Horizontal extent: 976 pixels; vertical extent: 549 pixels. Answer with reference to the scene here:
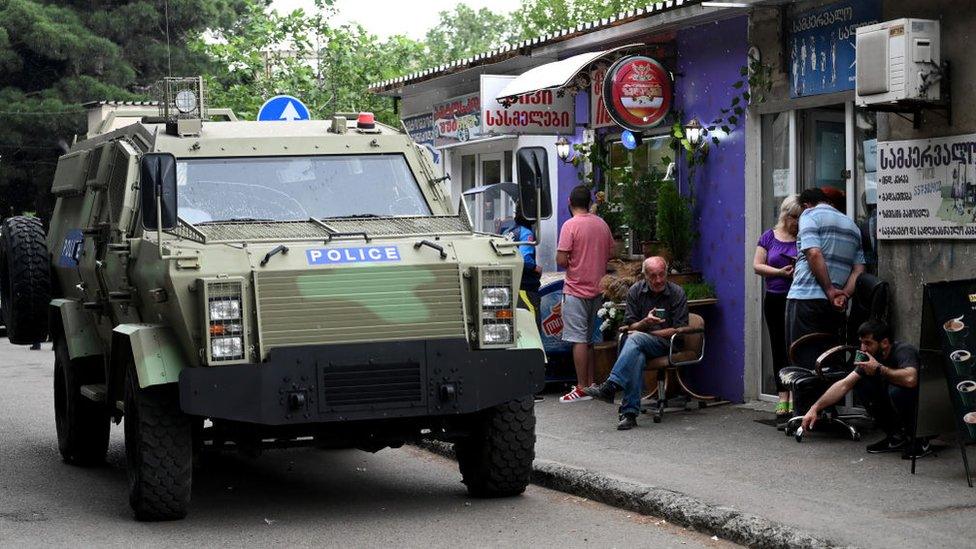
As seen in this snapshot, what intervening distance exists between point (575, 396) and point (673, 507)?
511cm

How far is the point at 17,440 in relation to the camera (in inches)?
486

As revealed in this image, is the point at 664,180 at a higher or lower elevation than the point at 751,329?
higher

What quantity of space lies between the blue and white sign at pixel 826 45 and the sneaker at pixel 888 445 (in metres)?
2.87

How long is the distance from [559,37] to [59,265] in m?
5.61

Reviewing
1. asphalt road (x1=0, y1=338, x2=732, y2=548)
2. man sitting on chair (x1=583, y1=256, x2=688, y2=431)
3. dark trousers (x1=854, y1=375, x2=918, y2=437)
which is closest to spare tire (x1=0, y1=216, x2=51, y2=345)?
asphalt road (x1=0, y1=338, x2=732, y2=548)

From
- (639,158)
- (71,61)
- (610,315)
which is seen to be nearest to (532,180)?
(610,315)

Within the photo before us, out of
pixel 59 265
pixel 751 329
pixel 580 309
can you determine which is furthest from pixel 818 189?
pixel 59 265

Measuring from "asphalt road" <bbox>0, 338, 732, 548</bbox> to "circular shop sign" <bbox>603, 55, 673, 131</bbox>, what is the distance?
3718 mm

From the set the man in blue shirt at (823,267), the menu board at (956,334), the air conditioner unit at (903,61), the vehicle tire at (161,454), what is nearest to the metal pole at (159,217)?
the vehicle tire at (161,454)

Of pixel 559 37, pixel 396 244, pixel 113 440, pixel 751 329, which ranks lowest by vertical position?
pixel 113 440

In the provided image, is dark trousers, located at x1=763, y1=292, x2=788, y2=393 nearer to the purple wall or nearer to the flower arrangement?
the purple wall

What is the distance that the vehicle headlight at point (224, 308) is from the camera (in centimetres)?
795

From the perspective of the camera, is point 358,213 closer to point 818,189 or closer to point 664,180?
point 818,189

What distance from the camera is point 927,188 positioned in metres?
10.2
